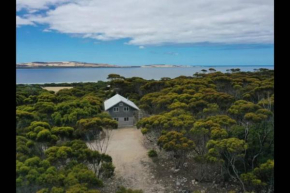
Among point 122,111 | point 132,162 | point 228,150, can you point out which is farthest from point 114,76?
point 228,150

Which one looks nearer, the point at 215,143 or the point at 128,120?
the point at 215,143

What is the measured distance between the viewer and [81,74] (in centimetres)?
3394

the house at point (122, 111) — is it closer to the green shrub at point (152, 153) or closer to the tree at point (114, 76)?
the green shrub at point (152, 153)

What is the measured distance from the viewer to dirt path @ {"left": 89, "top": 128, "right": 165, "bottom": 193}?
9.28 m

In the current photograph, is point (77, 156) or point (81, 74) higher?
point (81, 74)

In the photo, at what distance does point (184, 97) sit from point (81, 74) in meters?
21.8

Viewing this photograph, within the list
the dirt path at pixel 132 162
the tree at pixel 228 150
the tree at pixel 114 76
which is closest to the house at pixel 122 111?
the dirt path at pixel 132 162

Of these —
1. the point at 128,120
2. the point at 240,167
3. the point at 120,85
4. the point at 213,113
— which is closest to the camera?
the point at 240,167

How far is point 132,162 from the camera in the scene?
1105cm

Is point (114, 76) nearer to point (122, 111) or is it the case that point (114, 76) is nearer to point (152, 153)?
point (122, 111)

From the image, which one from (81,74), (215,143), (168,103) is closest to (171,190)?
(215,143)
